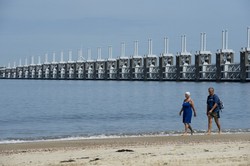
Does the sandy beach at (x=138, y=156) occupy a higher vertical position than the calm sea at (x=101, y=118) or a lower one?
higher

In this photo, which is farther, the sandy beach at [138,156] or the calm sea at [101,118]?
the calm sea at [101,118]

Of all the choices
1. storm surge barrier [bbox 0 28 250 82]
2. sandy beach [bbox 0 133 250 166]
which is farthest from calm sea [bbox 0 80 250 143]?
storm surge barrier [bbox 0 28 250 82]

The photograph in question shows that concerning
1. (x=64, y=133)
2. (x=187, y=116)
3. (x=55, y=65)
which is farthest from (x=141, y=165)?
(x=55, y=65)

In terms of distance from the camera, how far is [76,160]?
10062 mm

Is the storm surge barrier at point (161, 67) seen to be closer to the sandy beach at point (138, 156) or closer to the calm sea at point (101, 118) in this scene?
the calm sea at point (101, 118)

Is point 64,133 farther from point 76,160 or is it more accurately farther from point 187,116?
point 76,160

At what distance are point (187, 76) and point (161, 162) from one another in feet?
407

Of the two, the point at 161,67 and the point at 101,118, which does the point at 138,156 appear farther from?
the point at 161,67

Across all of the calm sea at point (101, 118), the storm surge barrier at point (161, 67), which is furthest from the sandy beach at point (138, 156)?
the storm surge barrier at point (161, 67)

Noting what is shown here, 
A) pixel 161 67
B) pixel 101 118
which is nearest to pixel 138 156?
pixel 101 118

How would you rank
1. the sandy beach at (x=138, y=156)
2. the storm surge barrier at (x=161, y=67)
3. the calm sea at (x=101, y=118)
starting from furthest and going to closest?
1. the storm surge barrier at (x=161, y=67)
2. the calm sea at (x=101, y=118)
3. the sandy beach at (x=138, y=156)

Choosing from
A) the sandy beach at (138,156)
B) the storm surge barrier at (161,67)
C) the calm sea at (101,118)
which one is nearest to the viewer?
the sandy beach at (138,156)

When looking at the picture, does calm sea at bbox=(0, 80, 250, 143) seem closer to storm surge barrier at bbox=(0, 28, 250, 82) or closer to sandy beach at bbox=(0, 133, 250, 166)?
sandy beach at bbox=(0, 133, 250, 166)

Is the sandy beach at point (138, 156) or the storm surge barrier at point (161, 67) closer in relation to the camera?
the sandy beach at point (138, 156)
